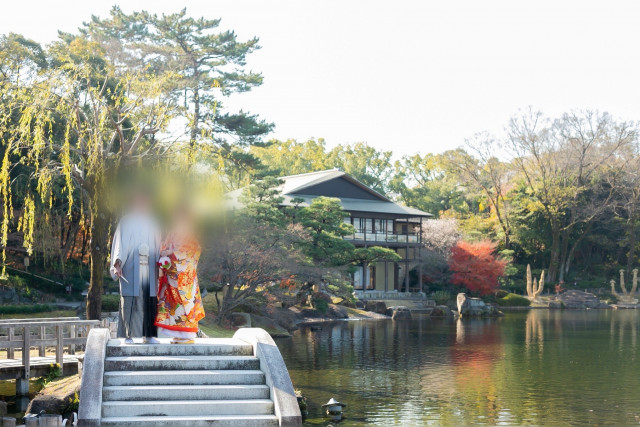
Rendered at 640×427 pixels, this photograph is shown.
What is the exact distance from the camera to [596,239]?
50.9m

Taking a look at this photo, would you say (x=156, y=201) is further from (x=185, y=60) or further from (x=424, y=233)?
(x=424, y=233)

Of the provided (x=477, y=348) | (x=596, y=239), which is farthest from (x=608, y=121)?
(x=477, y=348)

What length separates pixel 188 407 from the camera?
7.91 meters

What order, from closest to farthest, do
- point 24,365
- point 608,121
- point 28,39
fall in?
point 24,365
point 28,39
point 608,121

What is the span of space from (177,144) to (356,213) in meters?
27.0

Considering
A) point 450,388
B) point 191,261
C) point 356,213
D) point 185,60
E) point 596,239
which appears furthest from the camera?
point 596,239

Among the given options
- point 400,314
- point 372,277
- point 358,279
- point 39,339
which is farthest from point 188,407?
point 372,277

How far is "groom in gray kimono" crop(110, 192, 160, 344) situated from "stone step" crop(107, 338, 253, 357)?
28 cm

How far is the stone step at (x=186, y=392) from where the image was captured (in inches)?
313

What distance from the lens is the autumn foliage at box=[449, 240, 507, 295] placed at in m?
41.8

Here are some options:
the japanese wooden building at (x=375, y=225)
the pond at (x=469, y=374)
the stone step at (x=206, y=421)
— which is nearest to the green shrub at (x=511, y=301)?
the japanese wooden building at (x=375, y=225)

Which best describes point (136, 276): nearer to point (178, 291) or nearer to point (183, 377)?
point (178, 291)

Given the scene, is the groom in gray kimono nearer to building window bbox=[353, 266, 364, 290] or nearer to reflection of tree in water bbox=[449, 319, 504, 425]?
reflection of tree in water bbox=[449, 319, 504, 425]

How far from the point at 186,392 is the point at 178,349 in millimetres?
812
